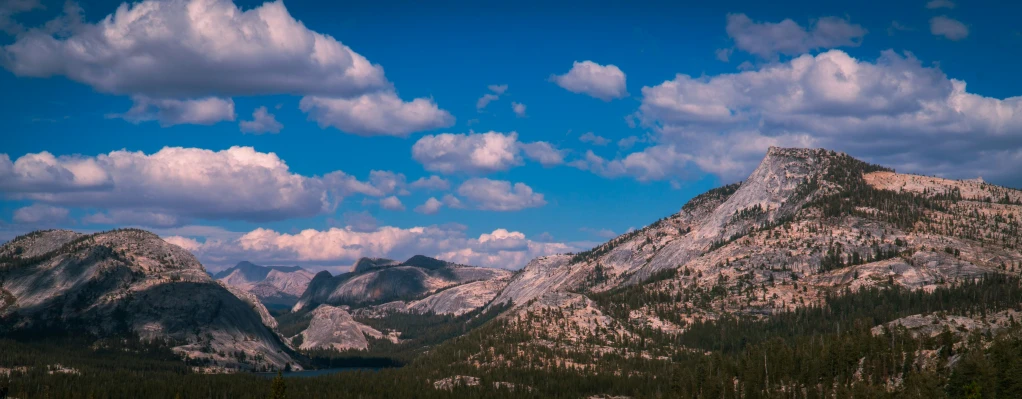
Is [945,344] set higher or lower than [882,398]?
higher

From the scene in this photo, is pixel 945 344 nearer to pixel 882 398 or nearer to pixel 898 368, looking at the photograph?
pixel 898 368

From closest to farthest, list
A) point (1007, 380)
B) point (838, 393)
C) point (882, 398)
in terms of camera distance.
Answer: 1. point (1007, 380)
2. point (882, 398)
3. point (838, 393)

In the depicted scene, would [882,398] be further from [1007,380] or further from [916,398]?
[1007,380]

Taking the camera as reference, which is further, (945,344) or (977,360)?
(945,344)

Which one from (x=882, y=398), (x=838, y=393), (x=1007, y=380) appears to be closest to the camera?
(x=1007, y=380)

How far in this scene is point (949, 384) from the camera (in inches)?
6905

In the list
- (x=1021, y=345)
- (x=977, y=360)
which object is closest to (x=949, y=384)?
(x=977, y=360)

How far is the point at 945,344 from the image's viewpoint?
19800 centimetres

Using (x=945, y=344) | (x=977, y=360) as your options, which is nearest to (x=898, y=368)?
(x=945, y=344)

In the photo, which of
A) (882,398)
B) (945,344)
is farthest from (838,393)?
(945,344)

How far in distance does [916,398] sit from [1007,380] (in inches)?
754

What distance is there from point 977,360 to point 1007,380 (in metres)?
7.22

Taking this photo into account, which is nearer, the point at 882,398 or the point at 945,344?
the point at 882,398

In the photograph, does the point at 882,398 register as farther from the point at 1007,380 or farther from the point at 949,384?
the point at 1007,380
